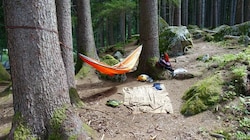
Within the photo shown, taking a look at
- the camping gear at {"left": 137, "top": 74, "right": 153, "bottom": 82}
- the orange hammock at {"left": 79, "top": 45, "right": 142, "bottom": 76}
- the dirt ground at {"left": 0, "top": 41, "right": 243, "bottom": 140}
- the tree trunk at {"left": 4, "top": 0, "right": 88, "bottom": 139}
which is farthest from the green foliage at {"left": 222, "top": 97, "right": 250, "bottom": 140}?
the camping gear at {"left": 137, "top": 74, "right": 153, "bottom": 82}

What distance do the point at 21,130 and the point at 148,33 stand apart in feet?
11.7

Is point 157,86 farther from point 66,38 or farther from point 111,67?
point 66,38

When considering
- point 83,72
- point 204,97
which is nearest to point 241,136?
point 204,97

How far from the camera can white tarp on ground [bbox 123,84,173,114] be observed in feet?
11.8

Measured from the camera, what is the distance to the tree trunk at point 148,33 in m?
5.01

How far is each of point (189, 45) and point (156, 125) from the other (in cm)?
459

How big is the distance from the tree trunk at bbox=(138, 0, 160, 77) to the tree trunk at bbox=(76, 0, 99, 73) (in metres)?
1.19

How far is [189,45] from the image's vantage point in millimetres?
7160

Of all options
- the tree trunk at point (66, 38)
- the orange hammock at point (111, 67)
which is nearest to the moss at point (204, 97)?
the orange hammock at point (111, 67)

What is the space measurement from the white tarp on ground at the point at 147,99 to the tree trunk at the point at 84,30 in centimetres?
146

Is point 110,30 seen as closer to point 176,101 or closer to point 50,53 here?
point 176,101

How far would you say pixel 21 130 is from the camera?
214 cm

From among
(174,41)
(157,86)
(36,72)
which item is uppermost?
(36,72)

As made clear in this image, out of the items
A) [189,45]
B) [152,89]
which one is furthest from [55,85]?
[189,45]
